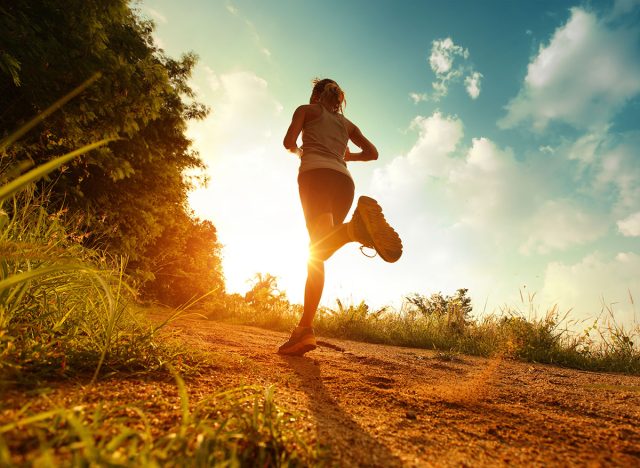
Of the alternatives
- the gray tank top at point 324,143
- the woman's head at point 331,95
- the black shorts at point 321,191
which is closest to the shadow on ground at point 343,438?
the black shorts at point 321,191

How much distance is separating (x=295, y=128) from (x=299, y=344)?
168 centimetres

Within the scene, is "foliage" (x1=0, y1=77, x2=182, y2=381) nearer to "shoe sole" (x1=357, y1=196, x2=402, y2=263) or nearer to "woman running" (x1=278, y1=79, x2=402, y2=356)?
"woman running" (x1=278, y1=79, x2=402, y2=356)

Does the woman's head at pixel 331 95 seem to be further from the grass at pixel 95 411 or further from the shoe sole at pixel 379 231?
the grass at pixel 95 411

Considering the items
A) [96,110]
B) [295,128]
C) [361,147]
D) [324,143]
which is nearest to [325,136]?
[324,143]

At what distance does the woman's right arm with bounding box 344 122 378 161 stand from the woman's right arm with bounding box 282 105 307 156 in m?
Result: 0.55

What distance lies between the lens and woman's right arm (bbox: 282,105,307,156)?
2.82 metres

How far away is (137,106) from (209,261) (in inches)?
380

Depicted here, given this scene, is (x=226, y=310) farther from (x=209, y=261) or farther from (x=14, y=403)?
(x=14, y=403)

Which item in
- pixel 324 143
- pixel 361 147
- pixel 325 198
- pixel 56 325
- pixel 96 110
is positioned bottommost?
pixel 56 325

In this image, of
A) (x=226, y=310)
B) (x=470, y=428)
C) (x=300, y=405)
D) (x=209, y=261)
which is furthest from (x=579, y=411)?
(x=209, y=261)

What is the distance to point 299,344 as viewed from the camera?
235 centimetres

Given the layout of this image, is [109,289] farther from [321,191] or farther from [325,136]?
[325,136]

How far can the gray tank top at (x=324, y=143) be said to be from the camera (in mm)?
2725

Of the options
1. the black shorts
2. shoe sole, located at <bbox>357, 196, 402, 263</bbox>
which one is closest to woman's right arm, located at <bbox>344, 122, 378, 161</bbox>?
the black shorts
